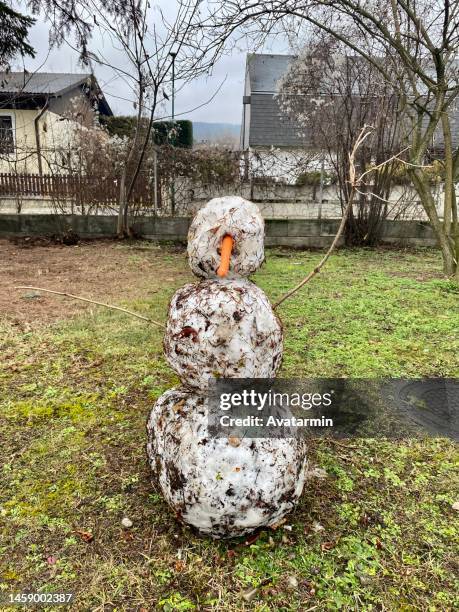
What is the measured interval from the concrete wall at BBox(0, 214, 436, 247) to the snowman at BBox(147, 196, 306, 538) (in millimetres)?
7018

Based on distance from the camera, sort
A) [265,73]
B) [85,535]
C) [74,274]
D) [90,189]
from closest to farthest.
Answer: [85,535] < [74,274] < [90,189] < [265,73]

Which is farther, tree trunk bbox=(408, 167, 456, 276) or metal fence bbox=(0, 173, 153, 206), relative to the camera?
metal fence bbox=(0, 173, 153, 206)

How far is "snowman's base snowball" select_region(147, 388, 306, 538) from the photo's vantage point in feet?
5.08

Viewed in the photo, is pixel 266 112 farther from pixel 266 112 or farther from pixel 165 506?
pixel 165 506

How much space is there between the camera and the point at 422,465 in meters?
2.18

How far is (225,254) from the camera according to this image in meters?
1.54

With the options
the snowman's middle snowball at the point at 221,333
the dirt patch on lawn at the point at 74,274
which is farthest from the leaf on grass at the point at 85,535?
the dirt patch on lawn at the point at 74,274

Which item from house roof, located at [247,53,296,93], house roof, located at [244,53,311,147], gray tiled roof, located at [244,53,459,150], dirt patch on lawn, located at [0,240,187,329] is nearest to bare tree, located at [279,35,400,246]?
dirt patch on lawn, located at [0,240,187,329]

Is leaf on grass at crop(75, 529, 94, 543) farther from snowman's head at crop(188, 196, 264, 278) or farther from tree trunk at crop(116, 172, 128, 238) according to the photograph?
tree trunk at crop(116, 172, 128, 238)

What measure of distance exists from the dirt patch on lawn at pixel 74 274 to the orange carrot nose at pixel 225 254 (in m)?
3.08

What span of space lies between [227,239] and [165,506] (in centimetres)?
117

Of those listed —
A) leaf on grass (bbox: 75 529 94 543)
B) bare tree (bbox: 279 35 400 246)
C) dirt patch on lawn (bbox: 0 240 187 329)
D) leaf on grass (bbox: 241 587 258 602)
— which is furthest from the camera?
bare tree (bbox: 279 35 400 246)

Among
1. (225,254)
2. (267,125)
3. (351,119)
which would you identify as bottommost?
(225,254)

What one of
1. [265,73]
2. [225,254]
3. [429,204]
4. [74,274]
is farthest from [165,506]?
[265,73]
